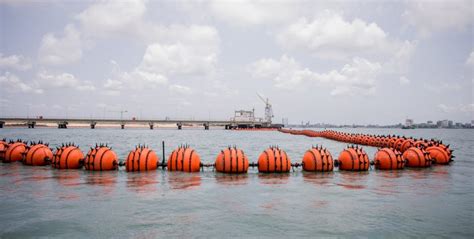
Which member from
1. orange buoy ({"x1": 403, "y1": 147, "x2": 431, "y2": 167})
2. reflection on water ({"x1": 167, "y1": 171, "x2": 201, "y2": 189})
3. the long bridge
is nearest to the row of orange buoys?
orange buoy ({"x1": 403, "y1": 147, "x2": 431, "y2": 167})

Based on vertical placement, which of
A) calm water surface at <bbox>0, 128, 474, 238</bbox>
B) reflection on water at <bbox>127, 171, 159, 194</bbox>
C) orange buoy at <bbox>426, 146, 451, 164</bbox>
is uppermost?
orange buoy at <bbox>426, 146, 451, 164</bbox>

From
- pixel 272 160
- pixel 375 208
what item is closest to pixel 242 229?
pixel 375 208

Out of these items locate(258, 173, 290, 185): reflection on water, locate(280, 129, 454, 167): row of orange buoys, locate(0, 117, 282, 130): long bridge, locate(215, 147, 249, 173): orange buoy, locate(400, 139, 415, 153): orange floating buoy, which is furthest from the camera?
locate(0, 117, 282, 130): long bridge

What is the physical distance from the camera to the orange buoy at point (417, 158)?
68.7 feet

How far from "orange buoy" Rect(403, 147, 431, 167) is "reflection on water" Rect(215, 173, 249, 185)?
36.0 feet

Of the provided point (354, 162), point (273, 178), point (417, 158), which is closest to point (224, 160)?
point (273, 178)

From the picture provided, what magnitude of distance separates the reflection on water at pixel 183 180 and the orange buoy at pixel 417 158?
13095 millimetres

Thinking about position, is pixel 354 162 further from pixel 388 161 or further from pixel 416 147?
pixel 416 147

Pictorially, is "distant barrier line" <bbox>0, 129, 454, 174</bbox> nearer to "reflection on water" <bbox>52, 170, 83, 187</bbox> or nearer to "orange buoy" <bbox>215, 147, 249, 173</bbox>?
"orange buoy" <bbox>215, 147, 249, 173</bbox>

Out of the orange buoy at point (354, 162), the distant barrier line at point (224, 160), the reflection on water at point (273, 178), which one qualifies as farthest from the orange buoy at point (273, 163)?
the orange buoy at point (354, 162)

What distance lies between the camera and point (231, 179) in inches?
620

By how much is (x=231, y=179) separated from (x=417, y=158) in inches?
487

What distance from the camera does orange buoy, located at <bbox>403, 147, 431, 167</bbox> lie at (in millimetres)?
20938

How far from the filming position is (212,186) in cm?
1384
